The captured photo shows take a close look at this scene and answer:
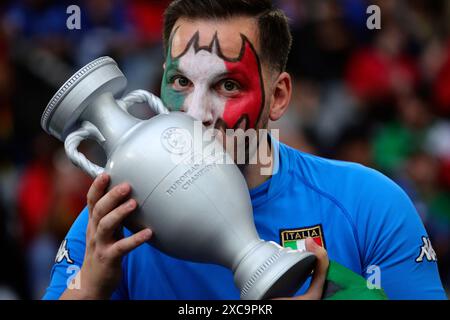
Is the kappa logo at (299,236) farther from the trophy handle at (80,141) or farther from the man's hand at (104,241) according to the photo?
the trophy handle at (80,141)

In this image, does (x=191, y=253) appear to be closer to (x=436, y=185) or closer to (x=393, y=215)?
(x=393, y=215)

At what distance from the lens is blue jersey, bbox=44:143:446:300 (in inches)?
105

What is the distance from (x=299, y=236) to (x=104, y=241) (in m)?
0.78

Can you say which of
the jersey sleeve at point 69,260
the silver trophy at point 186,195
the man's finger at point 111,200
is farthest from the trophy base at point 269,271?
the jersey sleeve at point 69,260

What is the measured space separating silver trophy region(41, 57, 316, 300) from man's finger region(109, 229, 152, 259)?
0.08 ft

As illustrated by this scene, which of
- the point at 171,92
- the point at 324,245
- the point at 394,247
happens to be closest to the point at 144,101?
the point at 171,92

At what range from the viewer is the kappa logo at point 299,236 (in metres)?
2.74

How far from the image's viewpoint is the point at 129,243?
218 centimetres

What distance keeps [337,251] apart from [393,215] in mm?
236

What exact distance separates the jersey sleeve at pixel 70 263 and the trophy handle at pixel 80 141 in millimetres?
501

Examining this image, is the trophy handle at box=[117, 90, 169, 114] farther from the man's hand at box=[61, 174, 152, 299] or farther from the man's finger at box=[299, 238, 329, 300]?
the man's finger at box=[299, 238, 329, 300]

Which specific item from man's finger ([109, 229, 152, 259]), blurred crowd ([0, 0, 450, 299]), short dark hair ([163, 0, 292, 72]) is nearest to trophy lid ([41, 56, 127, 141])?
man's finger ([109, 229, 152, 259])

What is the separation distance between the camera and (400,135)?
654 cm
